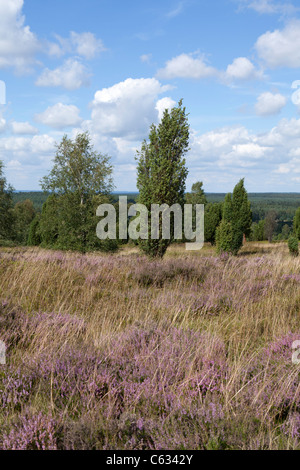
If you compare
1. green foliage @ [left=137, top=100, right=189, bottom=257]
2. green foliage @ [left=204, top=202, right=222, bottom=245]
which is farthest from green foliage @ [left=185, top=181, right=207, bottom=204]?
green foliage @ [left=137, top=100, right=189, bottom=257]

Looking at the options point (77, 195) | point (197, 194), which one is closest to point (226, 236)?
point (77, 195)

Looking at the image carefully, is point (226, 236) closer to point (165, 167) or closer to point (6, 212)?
point (165, 167)

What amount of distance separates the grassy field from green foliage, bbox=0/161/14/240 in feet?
107

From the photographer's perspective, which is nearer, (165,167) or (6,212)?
(165,167)

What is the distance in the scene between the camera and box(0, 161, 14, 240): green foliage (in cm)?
3575

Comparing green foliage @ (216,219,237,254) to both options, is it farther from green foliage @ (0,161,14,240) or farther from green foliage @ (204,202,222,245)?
green foliage @ (0,161,14,240)

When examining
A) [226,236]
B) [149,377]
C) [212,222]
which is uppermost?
[212,222]

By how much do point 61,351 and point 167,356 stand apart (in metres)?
1.00

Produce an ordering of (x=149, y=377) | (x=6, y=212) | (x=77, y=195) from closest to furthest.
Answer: (x=149, y=377) < (x=77, y=195) < (x=6, y=212)

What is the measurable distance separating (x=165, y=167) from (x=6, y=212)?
84.7 feet

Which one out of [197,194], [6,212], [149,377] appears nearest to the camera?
[149,377]

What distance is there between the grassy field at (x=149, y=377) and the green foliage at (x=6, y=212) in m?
32.7

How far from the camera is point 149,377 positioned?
2797mm

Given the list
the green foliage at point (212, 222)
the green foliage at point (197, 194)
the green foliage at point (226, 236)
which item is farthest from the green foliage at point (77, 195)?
the green foliage at point (197, 194)
